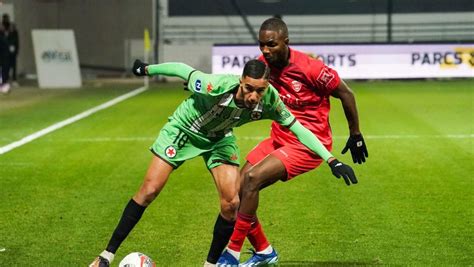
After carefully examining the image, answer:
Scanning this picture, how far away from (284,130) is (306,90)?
0.43 m

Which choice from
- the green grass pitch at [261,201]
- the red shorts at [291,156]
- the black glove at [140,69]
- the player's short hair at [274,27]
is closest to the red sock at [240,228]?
the green grass pitch at [261,201]

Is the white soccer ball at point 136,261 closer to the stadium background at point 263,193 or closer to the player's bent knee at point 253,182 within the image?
the stadium background at point 263,193

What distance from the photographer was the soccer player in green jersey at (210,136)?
26.1 feet

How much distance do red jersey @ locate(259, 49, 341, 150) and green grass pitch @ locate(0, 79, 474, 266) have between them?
1109 mm

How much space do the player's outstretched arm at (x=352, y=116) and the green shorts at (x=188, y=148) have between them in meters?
1.13

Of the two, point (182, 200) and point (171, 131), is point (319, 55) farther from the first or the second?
point (171, 131)

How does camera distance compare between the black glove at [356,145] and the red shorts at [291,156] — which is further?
the black glove at [356,145]

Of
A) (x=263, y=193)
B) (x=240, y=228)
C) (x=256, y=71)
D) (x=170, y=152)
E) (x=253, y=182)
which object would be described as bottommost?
(x=263, y=193)

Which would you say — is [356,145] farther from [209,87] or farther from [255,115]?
[209,87]

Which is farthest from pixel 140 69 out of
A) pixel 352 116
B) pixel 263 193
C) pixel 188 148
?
pixel 263 193

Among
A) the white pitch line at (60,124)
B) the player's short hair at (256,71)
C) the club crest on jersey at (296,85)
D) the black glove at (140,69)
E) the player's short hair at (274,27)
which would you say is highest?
the player's short hair at (274,27)

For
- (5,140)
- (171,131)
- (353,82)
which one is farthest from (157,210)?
(353,82)

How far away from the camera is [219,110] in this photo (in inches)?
317

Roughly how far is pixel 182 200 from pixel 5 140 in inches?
269
